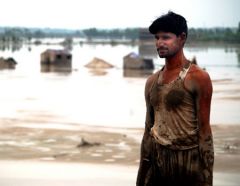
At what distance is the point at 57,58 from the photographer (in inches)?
2175

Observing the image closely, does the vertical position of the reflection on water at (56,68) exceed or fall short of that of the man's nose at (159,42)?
it falls short

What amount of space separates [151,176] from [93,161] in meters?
8.59

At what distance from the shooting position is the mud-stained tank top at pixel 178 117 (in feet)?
10.8

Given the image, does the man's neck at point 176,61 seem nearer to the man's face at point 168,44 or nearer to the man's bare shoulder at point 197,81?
the man's face at point 168,44

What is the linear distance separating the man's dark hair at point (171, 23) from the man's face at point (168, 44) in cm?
3

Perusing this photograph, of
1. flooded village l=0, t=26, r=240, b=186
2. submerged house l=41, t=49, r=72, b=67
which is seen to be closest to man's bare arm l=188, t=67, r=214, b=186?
flooded village l=0, t=26, r=240, b=186

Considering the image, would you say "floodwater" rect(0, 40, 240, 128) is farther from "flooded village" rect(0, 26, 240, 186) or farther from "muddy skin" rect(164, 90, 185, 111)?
"muddy skin" rect(164, 90, 185, 111)

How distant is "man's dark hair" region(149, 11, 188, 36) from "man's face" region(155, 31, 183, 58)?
0.03 metres

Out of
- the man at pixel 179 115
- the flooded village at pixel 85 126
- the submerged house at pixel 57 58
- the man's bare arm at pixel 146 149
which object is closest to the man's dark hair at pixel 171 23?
the man at pixel 179 115

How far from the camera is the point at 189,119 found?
10.8 feet

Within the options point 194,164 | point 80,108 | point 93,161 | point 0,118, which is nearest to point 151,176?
point 194,164

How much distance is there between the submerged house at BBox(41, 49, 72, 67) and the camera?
55000 mm

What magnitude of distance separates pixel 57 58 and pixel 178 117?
52467 millimetres

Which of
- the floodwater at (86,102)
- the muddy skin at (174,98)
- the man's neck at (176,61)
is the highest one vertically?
the man's neck at (176,61)
